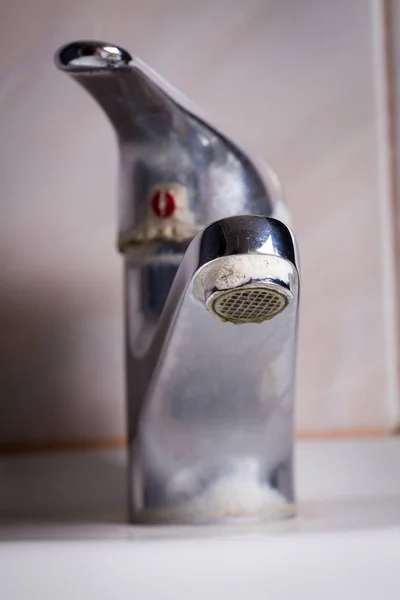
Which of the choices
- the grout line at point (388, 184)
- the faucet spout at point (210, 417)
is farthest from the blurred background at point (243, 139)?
the faucet spout at point (210, 417)

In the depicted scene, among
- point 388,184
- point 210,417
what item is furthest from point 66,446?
point 388,184

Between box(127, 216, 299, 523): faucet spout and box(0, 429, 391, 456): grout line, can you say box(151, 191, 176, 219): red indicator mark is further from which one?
box(0, 429, 391, 456): grout line

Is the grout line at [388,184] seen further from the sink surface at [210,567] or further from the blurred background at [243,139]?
the sink surface at [210,567]

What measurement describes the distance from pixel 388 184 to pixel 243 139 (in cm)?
10

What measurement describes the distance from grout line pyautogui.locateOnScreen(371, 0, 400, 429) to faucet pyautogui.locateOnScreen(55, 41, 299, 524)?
0.46ft

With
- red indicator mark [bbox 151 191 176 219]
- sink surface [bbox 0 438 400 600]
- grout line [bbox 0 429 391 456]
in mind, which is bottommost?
grout line [bbox 0 429 391 456]

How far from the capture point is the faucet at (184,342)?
33cm

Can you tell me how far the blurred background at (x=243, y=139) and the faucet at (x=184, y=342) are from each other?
10 cm

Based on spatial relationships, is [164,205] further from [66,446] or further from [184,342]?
[66,446]

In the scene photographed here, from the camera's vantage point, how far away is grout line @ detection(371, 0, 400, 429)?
0.50 metres

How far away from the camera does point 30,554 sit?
25 cm

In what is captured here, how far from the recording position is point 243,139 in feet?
1.57

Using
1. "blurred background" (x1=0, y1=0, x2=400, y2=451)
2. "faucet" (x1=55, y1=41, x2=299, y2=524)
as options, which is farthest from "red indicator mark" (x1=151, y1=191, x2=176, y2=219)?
"blurred background" (x1=0, y1=0, x2=400, y2=451)

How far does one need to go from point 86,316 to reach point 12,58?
0.17 m
